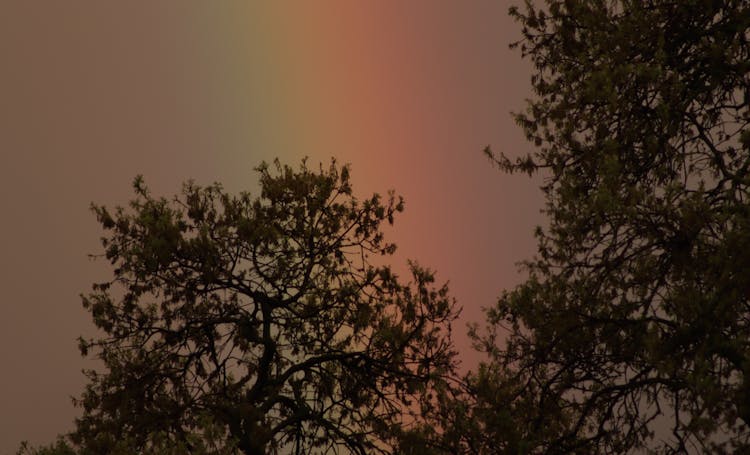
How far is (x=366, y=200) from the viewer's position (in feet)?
46.3

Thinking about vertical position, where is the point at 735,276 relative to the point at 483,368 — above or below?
below

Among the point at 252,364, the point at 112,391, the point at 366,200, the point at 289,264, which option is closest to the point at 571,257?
the point at 366,200

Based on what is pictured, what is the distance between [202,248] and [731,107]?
8440mm

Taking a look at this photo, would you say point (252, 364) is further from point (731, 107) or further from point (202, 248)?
point (731, 107)

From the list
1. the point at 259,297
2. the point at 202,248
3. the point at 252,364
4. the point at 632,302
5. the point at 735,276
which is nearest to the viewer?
the point at 735,276

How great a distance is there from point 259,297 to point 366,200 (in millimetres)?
2615

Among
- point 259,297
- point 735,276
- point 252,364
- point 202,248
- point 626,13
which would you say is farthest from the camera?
point 252,364

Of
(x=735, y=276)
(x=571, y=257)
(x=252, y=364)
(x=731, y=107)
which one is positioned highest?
(x=252, y=364)

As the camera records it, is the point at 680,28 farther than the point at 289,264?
No

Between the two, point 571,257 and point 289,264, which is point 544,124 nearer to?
point 571,257

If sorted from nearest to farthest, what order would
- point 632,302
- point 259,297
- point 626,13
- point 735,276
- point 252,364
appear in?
1. point 735,276
2. point 632,302
3. point 626,13
4. point 259,297
5. point 252,364

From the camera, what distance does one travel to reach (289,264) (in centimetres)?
1392

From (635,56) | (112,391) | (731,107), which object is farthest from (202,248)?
(731,107)

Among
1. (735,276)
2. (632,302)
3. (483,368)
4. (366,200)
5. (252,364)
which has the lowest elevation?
(735,276)
